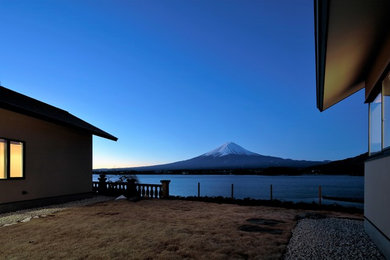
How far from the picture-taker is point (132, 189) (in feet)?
34.0

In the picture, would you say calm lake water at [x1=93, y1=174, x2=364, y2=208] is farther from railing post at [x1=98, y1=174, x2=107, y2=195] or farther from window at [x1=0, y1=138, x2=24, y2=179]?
window at [x1=0, y1=138, x2=24, y2=179]

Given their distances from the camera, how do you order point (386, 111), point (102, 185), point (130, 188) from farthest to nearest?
point (102, 185)
point (130, 188)
point (386, 111)

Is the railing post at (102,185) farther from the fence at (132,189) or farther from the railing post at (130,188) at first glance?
the railing post at (130,188)

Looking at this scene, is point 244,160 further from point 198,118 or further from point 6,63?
point 6,63

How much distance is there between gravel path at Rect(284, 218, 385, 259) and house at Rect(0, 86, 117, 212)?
23.7 ft

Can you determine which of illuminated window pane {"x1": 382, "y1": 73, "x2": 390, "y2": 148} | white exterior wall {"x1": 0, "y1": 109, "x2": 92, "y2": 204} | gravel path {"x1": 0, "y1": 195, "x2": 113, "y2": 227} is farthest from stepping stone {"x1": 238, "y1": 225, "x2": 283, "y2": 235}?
white exterior wall {"x1": 0, "y1": 109, "x2": 92, "y2": 204}

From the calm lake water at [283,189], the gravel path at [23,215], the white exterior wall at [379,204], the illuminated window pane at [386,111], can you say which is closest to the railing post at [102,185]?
the calm lake water at [283,189]

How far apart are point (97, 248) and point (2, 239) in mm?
1960

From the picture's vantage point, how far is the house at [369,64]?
250 cm

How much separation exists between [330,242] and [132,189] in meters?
8.13

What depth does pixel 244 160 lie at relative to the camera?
591 feet

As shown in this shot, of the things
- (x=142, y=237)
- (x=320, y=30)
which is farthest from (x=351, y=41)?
(x=142, y=237)

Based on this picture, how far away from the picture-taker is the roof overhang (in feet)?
7.92

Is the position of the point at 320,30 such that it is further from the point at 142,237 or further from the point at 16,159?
the point at 16,159
